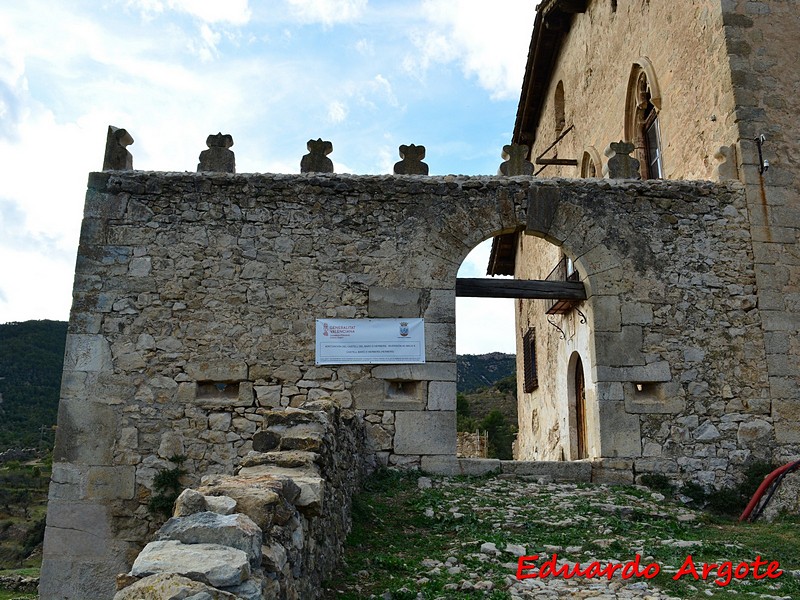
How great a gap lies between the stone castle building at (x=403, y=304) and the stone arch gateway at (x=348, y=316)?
0.07ft

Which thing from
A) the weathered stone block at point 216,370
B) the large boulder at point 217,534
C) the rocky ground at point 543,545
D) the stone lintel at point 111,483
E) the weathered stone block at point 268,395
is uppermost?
the weathered stone block at point 216,370

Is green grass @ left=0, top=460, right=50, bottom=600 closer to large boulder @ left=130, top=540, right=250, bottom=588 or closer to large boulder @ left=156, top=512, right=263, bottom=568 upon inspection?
large boulder @ left=156, top=512, right=263, bottom=568

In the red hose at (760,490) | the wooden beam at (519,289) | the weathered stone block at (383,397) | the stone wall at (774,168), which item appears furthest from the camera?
the wooden beam at (519,289)

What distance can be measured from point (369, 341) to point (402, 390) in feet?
2.15

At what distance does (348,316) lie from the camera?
809 centimetres

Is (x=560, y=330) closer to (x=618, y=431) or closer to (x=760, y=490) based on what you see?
(x=618, y=431)

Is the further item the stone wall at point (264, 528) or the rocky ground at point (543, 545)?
the rocky ground at point (543, 545)

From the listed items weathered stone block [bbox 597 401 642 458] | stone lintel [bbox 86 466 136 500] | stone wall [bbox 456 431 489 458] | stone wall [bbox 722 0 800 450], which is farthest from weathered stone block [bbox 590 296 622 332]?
stone wall [bbox 456 431 489 458]

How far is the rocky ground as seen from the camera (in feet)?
14.0

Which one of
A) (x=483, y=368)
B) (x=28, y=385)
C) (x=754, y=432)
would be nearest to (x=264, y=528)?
(x=754, y=432)

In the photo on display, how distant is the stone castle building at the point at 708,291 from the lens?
8000 mm

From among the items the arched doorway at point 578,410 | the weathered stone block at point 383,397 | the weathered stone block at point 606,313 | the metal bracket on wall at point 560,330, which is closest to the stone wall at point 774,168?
the weathered stone block at point 606,313

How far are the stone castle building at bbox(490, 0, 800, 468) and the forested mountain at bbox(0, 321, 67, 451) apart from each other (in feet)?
78.1

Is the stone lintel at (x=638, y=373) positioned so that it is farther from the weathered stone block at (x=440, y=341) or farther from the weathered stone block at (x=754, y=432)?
the weathered stone block at (x=440, y=341)
